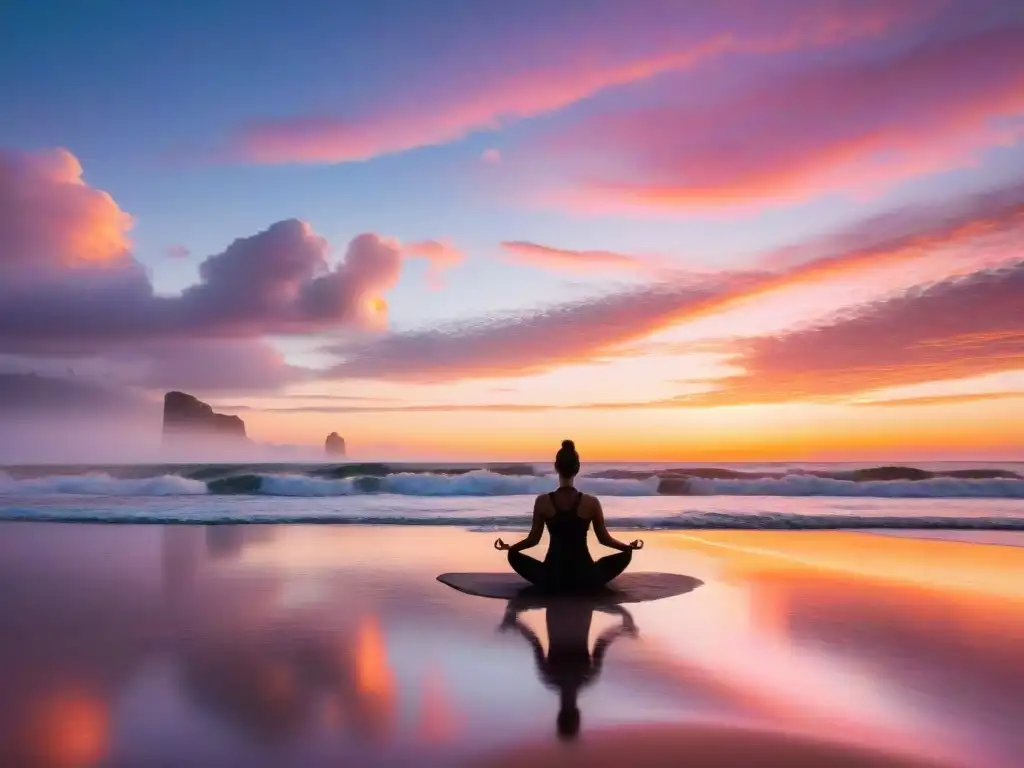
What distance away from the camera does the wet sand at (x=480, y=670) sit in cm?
431

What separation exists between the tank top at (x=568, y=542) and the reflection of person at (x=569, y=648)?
0.52 meters

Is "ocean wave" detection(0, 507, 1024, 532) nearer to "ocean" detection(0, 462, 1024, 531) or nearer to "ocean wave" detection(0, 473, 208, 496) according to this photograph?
"ocean" detection(0, 462, 1024, 531)

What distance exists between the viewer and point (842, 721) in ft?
15.6

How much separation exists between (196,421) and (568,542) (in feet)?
388

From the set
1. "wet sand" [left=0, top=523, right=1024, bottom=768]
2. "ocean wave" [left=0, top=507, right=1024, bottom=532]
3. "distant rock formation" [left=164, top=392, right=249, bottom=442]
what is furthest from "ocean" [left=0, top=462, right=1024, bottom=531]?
"distant rock formation" [left=164, top=392, right=249, bottom=442]

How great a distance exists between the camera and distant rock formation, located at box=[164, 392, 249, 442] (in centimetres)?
11300

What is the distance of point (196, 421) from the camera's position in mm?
115625

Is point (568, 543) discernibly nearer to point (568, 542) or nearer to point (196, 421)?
point (568, 542)

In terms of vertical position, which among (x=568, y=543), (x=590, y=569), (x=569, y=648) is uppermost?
(x=568, y=543)

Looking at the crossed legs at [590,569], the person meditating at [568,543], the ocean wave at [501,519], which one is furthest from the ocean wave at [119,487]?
the person meditating at [568,543]

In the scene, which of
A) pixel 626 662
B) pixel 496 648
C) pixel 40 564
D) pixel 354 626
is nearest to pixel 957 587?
pixel 626 662

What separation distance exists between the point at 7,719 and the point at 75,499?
21381 mm

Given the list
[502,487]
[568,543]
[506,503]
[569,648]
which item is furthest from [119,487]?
[569,648]

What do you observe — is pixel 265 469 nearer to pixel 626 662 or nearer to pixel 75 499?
pixel 75 499
